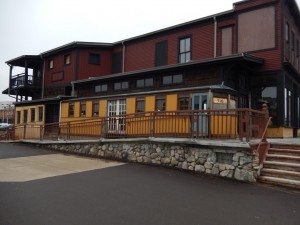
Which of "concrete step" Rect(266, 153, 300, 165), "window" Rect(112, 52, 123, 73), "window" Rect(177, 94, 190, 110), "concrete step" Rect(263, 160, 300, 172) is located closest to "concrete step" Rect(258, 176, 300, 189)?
"concrete step" Rect(263, 160, 300, 172)

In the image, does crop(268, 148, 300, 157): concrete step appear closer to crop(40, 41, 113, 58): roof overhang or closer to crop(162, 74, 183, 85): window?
crop(162, 74, 183, 85): window

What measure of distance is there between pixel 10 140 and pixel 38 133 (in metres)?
4.32

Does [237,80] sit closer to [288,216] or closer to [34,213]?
[288,216]

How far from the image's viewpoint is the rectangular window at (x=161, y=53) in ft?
68.5

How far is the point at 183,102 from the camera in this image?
47.0 feet

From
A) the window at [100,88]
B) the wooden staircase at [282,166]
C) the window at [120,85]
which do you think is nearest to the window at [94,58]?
the window at [100,88]

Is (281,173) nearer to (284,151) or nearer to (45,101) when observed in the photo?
(284,151)

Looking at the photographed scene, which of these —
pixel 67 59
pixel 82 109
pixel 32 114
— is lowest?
pixel 32 114

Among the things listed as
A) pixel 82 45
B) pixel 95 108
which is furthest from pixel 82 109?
pixel 82 45

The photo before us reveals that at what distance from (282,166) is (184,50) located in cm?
1271

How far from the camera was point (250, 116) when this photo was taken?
905cm

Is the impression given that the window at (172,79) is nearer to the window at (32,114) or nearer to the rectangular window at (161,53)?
the rectangular window at (161,53)

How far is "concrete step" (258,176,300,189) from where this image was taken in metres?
7.78

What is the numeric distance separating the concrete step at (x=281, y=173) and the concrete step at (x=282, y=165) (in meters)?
0.20
